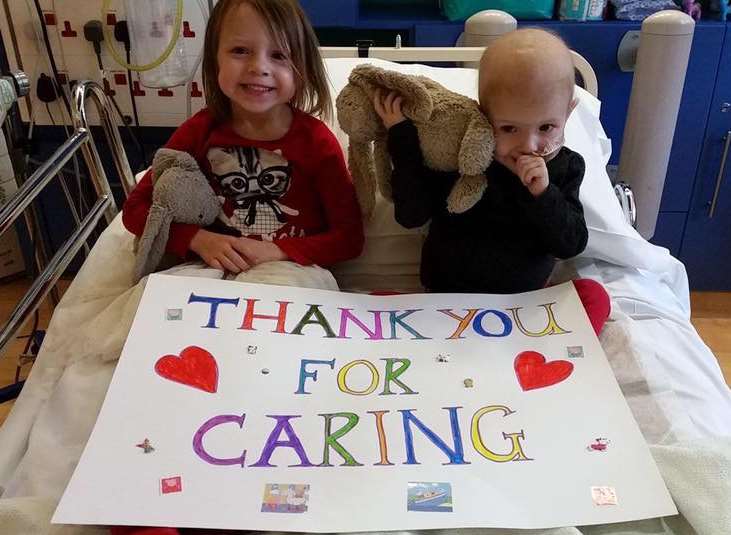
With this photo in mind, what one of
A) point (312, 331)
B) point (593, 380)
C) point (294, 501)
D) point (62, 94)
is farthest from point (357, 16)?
point (294, 501)

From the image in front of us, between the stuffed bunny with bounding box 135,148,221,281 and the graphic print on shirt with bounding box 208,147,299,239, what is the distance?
0.04 m

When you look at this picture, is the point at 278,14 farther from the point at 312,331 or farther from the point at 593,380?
the point at 593,380

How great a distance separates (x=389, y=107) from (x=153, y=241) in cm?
42

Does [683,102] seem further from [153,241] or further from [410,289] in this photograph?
[153,241]

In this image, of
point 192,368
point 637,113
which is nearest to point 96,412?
point 192,368

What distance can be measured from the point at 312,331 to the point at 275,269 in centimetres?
16

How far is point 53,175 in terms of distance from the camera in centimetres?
104

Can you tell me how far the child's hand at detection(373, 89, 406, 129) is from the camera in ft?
3.33

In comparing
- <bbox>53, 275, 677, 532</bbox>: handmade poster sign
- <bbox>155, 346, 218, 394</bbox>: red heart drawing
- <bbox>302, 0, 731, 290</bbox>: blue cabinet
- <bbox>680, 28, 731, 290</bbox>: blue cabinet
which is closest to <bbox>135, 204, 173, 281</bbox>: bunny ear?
<bbox>53, 275, 677, 532</bbox>: handmade poster sign

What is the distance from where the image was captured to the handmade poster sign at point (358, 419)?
2.26 ft

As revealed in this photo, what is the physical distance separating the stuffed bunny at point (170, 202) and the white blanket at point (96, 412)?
0.06m

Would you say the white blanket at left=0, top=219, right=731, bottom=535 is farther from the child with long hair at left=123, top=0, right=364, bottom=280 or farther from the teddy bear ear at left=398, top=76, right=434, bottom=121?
the teddy bear ear at left=398, top=76, right=434, bottom=121

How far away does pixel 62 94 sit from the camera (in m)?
1.97

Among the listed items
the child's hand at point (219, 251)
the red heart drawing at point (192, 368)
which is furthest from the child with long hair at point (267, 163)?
the red heart drawing at point (192, 368)
